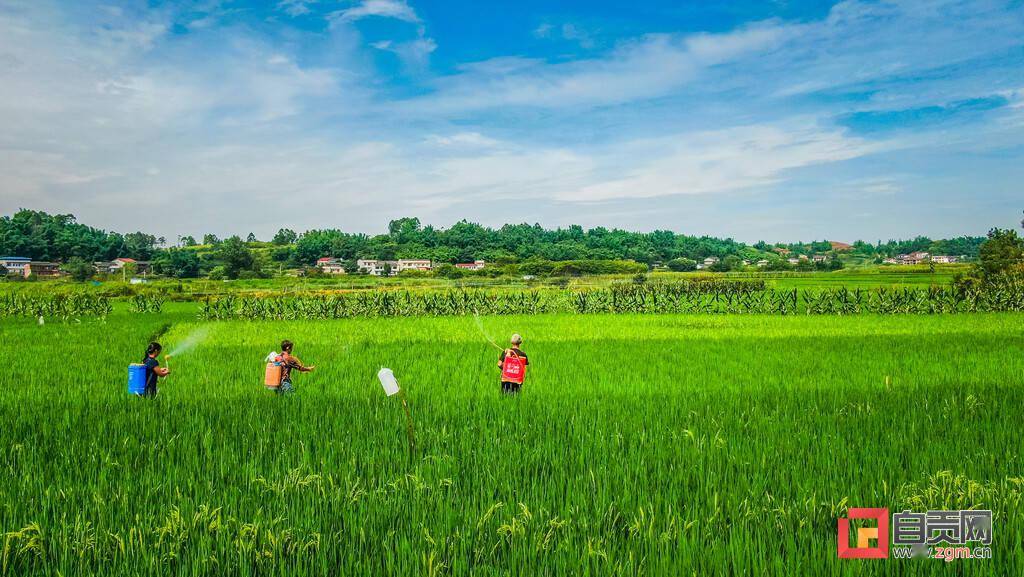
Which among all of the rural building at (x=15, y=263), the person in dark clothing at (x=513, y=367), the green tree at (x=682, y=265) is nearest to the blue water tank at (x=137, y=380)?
the person in dark clothing at (x=513, y=367)

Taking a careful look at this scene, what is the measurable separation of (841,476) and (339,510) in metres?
3.93

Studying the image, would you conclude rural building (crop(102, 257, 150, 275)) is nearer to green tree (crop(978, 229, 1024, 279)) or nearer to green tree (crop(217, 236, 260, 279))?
green tree (crop(217, 236, 260, 279))

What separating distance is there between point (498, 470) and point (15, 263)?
109m

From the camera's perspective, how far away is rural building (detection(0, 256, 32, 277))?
259 ft

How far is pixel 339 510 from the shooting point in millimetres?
4062

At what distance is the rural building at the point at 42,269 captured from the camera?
248 ft

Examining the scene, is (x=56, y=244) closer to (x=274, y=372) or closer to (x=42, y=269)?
(x=42, y=269)

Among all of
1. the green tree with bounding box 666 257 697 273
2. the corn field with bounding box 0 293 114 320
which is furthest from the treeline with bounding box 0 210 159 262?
the green tree with bounding box 666 257 697 273

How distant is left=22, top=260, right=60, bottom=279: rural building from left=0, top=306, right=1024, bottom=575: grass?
83272 mm

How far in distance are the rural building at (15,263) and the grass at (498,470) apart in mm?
89577

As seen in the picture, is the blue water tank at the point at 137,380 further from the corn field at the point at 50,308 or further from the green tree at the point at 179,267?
the green tree at the point at 179,267

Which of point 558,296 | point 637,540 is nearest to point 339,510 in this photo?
point 637,540

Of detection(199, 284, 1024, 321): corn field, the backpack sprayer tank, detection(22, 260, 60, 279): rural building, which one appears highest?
detection(22, 260, 60, 279): rural building

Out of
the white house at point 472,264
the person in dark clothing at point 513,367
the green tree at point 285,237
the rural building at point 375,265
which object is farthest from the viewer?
the green tree at point 285,237
